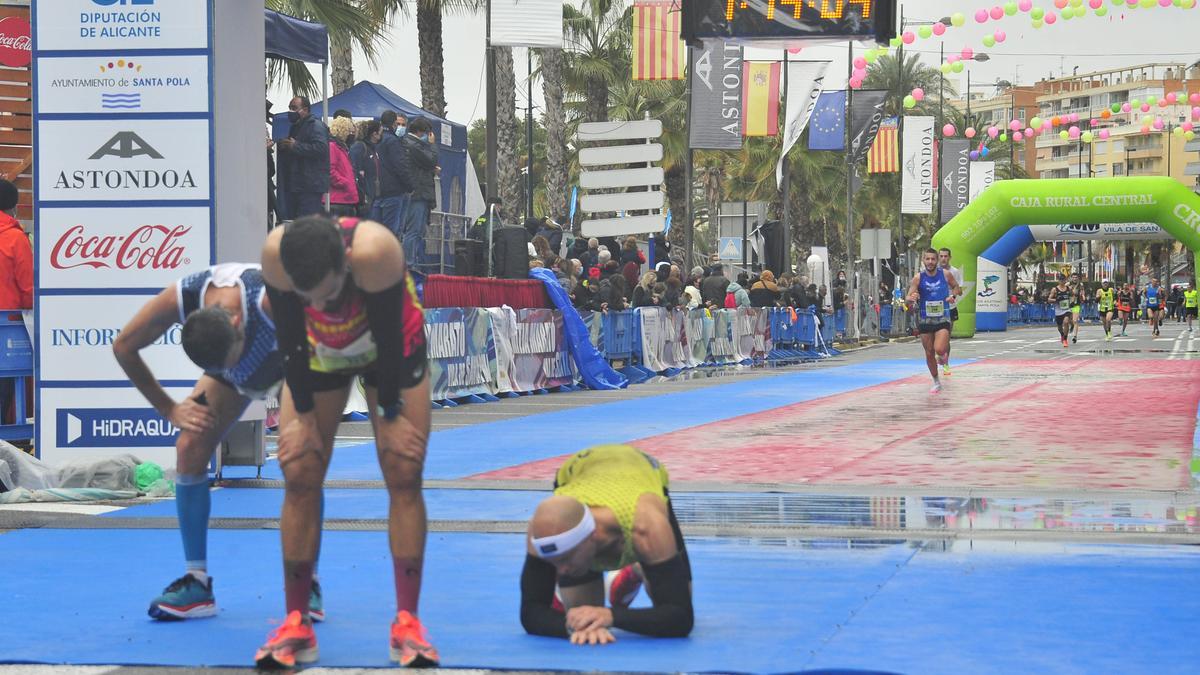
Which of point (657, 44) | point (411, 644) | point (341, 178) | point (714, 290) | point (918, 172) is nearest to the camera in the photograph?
point (411, 644)

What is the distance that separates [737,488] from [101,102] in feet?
15.9

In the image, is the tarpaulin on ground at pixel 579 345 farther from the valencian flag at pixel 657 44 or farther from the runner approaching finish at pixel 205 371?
the runner approaching finish at pixel 205 371

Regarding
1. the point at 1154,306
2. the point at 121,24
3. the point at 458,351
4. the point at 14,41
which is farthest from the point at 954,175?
the point at 121,24

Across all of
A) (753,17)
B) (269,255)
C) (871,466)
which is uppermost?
(753,17)

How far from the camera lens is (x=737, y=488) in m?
11.1

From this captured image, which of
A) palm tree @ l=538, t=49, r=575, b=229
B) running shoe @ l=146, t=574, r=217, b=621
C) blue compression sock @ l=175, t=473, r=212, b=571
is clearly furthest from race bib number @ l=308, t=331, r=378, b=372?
palm tree @ l=538, t=49, r=575, b=229

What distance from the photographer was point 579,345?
24.3 meters

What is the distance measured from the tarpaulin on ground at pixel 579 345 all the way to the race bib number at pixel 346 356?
17.8 meters

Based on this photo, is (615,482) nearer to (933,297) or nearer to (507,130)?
(933,297)

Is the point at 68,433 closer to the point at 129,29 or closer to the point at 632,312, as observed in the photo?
the point at 129,29

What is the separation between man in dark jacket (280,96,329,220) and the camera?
17406 millimetres

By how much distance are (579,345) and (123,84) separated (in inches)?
536

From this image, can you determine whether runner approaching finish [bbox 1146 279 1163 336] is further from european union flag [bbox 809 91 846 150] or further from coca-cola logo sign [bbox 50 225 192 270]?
coca-cola logo sign [bbox 50 225 192 270]

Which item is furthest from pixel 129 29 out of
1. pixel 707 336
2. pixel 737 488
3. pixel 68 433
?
pixel 707 336
